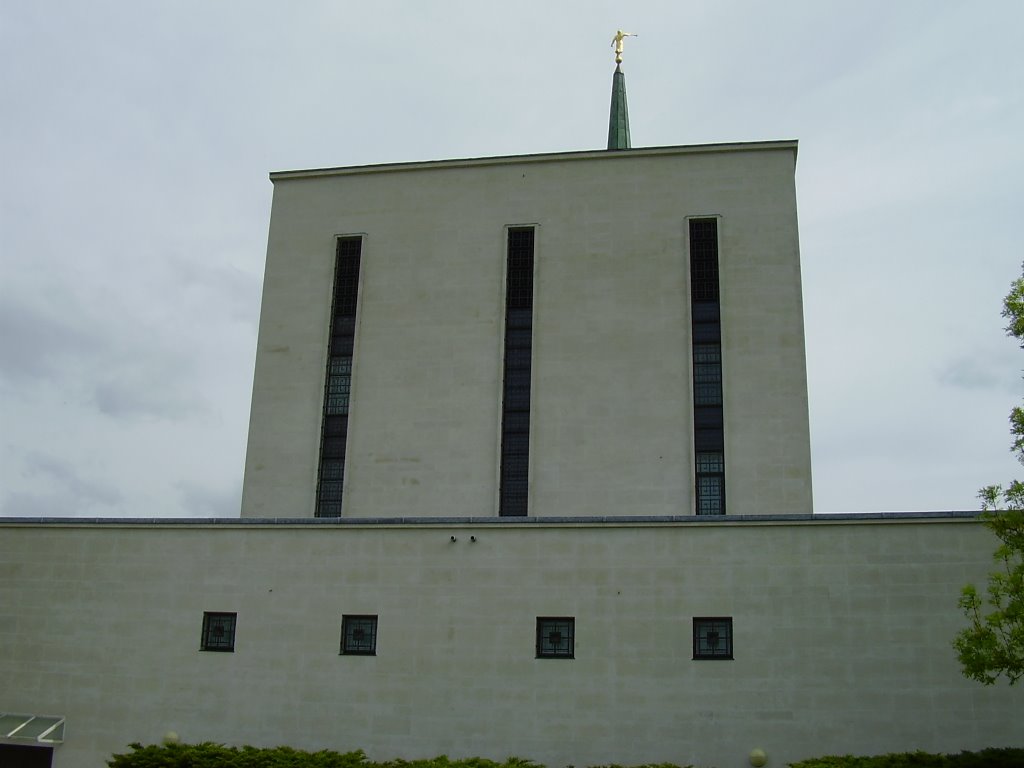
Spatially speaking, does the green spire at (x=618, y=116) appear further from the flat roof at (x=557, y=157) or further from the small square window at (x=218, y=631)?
the small square window at (x=218, y=631)

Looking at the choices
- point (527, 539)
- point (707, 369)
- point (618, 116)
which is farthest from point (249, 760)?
point (618, 116)

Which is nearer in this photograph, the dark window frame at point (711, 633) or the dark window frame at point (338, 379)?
the dark window frame at point (711, 633)

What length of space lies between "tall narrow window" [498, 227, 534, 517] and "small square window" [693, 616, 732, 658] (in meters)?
9.99

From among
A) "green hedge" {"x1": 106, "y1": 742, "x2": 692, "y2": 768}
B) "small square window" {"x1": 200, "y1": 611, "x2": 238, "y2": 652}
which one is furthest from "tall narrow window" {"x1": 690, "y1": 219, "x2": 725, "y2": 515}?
"small square window" {"x1": 200, "y1": 611, "x2": 238, "y2": 652}

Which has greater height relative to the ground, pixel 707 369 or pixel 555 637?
pixel 707 369

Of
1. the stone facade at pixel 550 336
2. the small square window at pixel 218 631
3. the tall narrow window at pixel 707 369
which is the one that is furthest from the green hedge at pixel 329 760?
the tall narrow window at pixel 707 369

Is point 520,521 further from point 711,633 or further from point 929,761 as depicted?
point 929,761

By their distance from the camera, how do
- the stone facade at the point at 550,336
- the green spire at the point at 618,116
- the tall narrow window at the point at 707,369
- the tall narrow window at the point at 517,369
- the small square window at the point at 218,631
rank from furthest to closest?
1. the green spire at the point at 618,116
2. the tall narrow window at the point at 517,369
3. the stone facade at the point at 550,336
4. the tall narrow window at the point at 707,369
5. the small square window at the point at 218,631

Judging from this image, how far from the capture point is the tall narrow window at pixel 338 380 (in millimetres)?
35250

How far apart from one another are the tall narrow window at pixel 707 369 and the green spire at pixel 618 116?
1557 cm

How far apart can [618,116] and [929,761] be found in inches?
1418

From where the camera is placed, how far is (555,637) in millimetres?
25141

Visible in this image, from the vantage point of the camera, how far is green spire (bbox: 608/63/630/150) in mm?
50438

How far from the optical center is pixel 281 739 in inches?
1002
